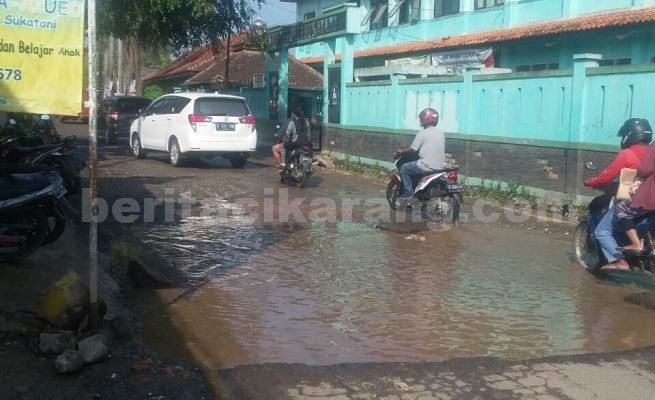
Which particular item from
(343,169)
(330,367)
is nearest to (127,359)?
(330,367)

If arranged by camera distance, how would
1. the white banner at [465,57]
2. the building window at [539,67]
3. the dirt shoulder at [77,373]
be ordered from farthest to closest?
the white banner at [465,57]
the building window at [539,67]
the dirt shoulder at [77,373]

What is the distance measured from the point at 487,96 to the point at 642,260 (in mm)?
7964

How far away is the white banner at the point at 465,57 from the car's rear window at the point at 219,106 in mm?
7058

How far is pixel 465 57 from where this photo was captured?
21.6 m

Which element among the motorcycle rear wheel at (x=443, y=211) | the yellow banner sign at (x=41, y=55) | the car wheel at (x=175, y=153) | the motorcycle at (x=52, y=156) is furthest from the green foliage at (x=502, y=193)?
the yellow banner sign at (x=41, y=55)

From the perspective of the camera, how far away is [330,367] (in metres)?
5.28

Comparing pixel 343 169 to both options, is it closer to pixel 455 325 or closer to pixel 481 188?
pixel 481 188

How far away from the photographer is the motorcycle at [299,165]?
1495 cm

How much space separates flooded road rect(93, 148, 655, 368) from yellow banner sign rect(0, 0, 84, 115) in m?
1.93

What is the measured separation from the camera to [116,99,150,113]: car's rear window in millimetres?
24953

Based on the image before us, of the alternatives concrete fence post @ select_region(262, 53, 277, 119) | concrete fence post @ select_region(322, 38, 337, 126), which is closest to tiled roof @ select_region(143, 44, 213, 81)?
concrete fence post @ select_region(262, 53, 277, 119)

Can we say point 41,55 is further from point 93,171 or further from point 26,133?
point 26,133

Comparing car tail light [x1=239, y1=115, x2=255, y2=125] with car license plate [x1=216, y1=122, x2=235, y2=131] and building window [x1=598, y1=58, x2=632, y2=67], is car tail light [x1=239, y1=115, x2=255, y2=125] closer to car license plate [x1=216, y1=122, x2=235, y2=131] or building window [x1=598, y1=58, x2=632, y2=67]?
car license plate [x1=216, y1=122, x2=235, y2=131]

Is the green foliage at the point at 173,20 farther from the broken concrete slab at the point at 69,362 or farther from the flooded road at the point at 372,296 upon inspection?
the broken concrete slab at the point at 69,362
